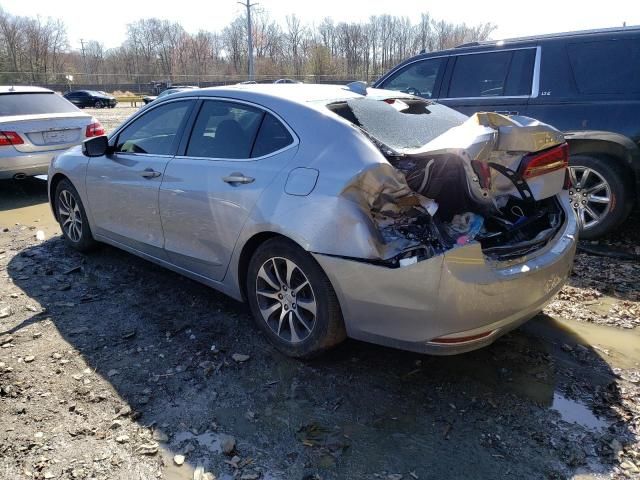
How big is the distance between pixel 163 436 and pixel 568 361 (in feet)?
8.08

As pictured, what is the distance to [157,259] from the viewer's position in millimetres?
4156

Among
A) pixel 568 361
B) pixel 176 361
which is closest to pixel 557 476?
pixel 568 361

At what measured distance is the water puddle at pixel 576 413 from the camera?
105 inches

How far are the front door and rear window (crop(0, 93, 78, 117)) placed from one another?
3.94 metres

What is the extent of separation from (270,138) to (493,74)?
375cm

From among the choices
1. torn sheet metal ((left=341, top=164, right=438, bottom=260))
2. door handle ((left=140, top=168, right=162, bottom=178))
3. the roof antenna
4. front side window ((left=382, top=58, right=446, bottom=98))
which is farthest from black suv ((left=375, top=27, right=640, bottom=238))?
door handle ((left=140, top=168, right=162, bottom=178))

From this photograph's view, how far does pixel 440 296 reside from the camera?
2535 millimetres

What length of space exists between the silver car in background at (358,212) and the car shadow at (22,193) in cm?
440

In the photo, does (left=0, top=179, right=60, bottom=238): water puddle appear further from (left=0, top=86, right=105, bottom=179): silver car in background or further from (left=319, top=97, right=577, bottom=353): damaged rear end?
(left=319, top=97, right=577, bottom=353): damaged rear end

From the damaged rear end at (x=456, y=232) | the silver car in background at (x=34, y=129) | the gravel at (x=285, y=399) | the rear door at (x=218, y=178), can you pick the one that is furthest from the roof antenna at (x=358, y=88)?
the silver car in background at (x=34, y=129)

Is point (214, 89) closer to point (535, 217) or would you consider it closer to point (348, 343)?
point (348, 343)

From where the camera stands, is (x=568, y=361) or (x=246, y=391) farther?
(x=568, y=361)

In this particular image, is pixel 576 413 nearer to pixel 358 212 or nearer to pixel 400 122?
pixel 358 212

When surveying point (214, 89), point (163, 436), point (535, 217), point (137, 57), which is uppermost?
point (137, 57)
